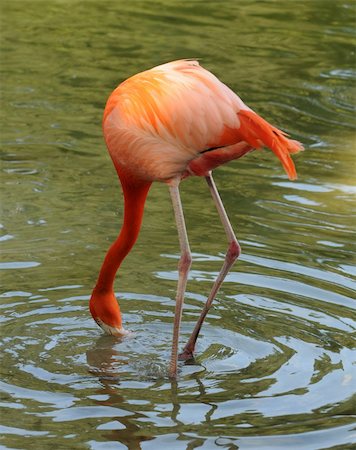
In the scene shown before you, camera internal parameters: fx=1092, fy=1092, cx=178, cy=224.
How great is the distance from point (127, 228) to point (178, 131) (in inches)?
21.9

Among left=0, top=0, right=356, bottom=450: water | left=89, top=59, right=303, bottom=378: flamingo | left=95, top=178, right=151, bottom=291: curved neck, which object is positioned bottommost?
left=0, top=0, right=356, bottom=450: water

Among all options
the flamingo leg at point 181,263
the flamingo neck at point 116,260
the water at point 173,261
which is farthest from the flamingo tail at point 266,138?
the water at point 173,261

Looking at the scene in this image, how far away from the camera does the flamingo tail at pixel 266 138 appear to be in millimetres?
4246

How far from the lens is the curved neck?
4.65 m

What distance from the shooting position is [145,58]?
29.8 feet

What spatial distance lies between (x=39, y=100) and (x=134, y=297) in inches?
129

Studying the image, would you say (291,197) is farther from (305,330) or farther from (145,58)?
(145,58)

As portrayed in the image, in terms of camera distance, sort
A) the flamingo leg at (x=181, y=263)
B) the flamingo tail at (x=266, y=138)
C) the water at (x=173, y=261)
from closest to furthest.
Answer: the water at (x=173, y=261), the flamingo tail at (x=266, y=138), the flamingo leg at (x=181, y=263)

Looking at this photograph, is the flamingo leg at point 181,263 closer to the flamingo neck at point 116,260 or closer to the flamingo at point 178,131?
the flamingo at point 178,131

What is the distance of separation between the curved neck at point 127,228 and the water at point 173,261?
317 mm

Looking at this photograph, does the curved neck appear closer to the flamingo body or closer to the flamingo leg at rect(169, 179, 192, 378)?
the flamingo body

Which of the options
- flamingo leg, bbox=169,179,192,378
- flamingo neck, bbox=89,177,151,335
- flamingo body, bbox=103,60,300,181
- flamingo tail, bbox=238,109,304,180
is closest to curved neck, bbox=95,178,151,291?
flamingo neck, bbox=89,177,151,335

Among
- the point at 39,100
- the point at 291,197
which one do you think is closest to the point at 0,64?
the point at 39,100

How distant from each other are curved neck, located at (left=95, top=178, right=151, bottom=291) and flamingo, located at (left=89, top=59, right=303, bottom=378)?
0.04 meters
